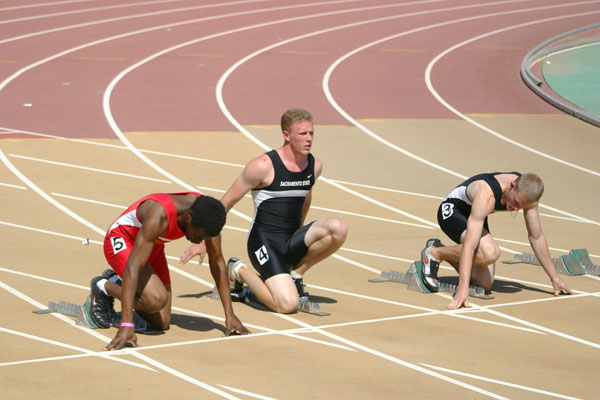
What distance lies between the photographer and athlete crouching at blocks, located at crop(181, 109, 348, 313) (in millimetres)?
7449

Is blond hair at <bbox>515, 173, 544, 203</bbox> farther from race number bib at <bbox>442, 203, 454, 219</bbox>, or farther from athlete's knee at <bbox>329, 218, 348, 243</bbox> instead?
athlete's knee at <bbox>329, 218, 348, 243</bbox>

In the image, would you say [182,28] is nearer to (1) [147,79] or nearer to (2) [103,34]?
(2) [103,34]

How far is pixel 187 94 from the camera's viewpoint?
18219 millimetres

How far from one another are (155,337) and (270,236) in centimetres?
159

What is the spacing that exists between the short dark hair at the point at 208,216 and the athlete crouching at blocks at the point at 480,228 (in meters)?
2.33

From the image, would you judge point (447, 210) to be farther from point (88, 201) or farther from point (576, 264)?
point (88, 201)

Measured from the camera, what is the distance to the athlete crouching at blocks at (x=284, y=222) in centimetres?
745

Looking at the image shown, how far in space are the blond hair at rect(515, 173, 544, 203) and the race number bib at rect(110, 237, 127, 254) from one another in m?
3.06

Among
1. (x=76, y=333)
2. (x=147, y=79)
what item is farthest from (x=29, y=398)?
(x=147, y=79)

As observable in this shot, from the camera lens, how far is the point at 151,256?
6.79 meters

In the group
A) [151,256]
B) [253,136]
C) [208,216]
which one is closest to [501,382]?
[208,216]

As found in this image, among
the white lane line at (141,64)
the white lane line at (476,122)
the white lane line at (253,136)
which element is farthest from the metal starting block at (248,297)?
the white lane line at (476,122)

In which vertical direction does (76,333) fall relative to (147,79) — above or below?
below

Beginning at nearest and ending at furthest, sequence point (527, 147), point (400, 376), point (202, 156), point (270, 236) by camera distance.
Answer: point (400, 376), point (270, 236), point (202, 156), point (527, 147)
